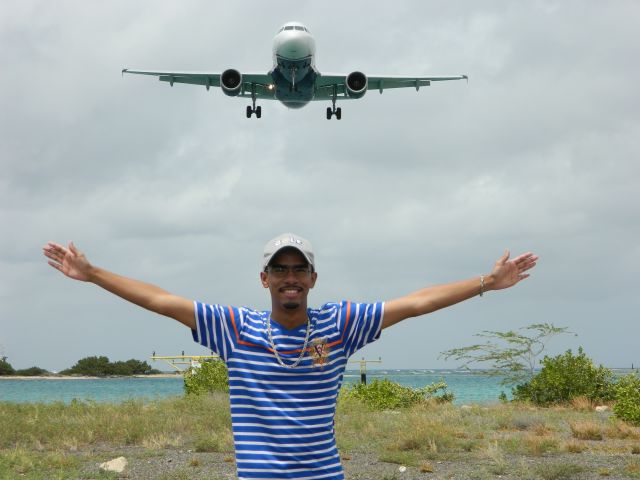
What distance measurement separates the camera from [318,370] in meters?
2.55

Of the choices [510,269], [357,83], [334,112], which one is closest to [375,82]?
[334,112]

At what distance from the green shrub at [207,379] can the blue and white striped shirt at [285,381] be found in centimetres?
1654

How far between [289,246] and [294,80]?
953 inches

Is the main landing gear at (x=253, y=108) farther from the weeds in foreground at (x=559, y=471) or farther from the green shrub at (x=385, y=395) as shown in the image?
the weeds in foreground at (x=559, y=471)

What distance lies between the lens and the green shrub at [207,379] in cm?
1916

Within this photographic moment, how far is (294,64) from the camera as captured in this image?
2530 centimetres

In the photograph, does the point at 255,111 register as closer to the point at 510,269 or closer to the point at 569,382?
the point at 569,382

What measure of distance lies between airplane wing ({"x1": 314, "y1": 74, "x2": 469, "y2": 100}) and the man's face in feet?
88.0

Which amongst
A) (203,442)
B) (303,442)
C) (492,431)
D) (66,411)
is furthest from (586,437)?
(303,442)

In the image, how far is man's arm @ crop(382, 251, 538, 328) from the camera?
8.96 ft

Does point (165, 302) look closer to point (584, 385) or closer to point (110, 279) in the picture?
point (110, 279)

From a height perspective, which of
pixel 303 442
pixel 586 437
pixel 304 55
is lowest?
pixel 586 437

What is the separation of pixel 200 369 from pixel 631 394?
10902 millimetres

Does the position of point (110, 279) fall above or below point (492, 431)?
above
